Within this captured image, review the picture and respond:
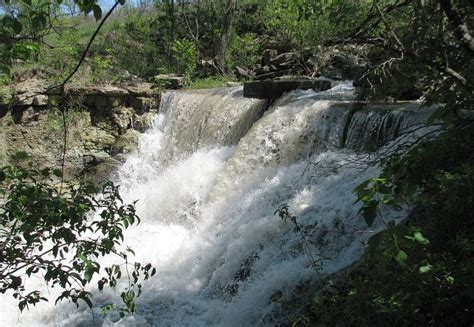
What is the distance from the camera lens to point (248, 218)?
566 cm

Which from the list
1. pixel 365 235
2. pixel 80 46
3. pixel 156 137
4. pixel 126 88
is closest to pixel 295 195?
pixel 365 235

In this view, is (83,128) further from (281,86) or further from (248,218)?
(248,218)

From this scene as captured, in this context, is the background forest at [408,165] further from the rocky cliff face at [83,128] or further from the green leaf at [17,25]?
the rocky cliff face at [83,128]

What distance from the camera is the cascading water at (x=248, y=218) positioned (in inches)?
169

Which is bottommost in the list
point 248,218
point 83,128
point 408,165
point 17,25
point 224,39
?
point 248,218

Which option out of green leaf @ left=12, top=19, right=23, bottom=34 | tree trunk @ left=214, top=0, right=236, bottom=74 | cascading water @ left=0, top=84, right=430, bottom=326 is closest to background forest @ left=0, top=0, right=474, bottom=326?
green leaf @ left=12, top=19, right=23, bottom=34

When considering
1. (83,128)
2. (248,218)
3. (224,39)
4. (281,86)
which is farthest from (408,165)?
(224,39)

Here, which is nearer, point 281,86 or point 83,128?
point 281,86

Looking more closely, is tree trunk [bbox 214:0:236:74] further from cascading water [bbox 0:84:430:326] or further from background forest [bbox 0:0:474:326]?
background forest [bbox 0:0:474:326]

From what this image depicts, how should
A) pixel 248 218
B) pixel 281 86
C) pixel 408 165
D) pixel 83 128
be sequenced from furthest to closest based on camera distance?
pixel 83 128 < pixel 281 86 < pixel 248 218 < pixel 408 165

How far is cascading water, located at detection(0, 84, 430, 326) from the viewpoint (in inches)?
169

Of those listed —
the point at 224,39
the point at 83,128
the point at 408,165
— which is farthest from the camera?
the point at 224,39

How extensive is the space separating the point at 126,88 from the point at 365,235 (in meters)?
8.47

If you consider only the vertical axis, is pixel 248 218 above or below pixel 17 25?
below
